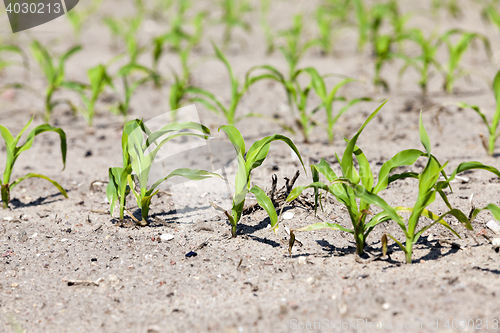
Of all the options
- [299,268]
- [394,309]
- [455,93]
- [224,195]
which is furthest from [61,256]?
[455,93]

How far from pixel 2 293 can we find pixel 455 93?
12.4ft

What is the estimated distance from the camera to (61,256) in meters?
1.81

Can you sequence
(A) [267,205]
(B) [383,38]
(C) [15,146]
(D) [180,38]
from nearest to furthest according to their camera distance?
(A) [267,205] < (C) [15,146] < (B) [383,38] < (D) [180,38]

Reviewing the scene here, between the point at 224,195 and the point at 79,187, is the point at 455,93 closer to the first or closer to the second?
the point at 224,195

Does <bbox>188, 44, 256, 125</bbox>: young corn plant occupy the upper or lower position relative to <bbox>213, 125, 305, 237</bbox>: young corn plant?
upper

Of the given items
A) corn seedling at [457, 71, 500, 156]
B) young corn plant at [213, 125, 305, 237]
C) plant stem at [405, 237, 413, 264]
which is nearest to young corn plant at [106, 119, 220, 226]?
young corn plant at [213, 125, 305, 237]

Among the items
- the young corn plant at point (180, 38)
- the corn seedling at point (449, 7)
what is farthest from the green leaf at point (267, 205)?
the corn seedling at point (449, 7)

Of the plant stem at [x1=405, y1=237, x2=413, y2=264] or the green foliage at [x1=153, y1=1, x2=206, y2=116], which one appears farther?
the green foliage at [x1=153, y1=1, x2=206, y2=116]

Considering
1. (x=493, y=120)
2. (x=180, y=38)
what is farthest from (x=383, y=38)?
(x=180, y=38)

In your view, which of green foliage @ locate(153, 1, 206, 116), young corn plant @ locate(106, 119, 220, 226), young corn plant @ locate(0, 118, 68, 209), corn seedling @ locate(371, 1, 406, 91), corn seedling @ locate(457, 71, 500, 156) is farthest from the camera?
corn seedling @ locate(371, 1, 406, 91)

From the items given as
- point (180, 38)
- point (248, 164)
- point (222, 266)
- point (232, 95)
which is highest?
point (180, 38)

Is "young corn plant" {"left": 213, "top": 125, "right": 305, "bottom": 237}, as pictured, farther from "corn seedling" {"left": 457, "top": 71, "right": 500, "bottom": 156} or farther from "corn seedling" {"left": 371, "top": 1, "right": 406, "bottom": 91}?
"corn seedling" {"left": 371, "top": 1, "right": 406, "bottom": 91}

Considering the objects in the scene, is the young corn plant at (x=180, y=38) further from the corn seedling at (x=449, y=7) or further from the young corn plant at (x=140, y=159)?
the corn seedling at (x=449, y=7)

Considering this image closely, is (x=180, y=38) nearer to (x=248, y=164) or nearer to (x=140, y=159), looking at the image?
(x=140, y=159)
